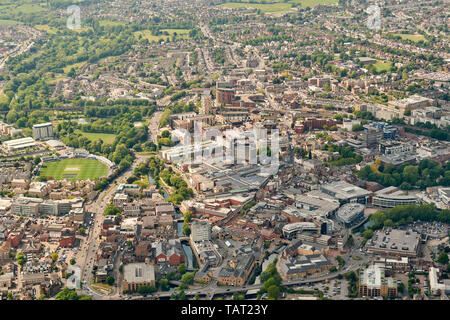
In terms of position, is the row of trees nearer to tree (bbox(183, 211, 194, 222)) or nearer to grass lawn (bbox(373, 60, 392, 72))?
tree (bbox(183, 211, 194, 222))

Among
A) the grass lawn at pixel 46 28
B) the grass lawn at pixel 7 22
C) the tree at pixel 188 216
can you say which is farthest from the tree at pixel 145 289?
the grass lawn at pixel 7 22

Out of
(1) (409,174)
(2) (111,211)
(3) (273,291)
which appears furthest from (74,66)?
(3) (273,291)

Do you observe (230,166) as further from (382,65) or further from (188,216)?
(382,65)

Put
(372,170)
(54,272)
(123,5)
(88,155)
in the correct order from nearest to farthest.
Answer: (54,272) < (372,170) < (88,155) < (123,5)

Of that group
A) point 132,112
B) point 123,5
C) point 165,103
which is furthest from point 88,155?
point 123,5

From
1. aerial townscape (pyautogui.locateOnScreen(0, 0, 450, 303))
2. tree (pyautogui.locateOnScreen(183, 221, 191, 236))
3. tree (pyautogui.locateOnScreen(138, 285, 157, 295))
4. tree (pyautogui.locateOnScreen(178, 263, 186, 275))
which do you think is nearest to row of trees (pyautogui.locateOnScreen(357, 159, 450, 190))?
aerial townscape (pyautogui.locateOnScreen(0, 0, 450, 303))

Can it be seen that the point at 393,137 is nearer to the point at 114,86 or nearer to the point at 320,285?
the point at 320,285
